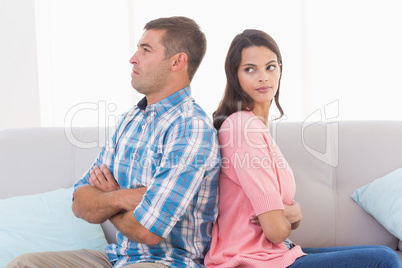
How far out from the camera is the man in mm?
1462

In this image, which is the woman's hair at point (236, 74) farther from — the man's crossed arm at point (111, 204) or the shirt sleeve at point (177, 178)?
the man's crossed arm at point (111, 204)

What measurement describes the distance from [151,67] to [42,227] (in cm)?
79

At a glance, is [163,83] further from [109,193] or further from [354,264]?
[354,264]

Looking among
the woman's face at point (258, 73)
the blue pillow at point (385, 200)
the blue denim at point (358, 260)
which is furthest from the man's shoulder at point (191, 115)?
the blue pillow at point (385, 200)

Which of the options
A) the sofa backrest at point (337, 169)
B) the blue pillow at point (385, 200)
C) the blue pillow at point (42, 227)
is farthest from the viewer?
the sofa backrest at point (337, 169)

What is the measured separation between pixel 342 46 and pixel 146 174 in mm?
2757

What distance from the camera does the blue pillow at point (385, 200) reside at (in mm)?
1921

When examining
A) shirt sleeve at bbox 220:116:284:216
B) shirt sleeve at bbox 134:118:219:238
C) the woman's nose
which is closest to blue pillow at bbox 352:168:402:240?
shirt sleeve at bbox 220:116:284:216

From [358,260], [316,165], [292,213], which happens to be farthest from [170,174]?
[316,165]

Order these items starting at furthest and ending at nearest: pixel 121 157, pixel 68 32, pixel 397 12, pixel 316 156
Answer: pixel 68 32, pixel 397 12, pixel 316 156, pixel 121 157

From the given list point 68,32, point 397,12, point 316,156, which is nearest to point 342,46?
point 397,12

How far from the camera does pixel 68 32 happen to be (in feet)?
13.5

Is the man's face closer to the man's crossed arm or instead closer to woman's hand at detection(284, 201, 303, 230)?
the man's crossed arm

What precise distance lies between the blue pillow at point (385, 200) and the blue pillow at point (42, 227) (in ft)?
3.72
